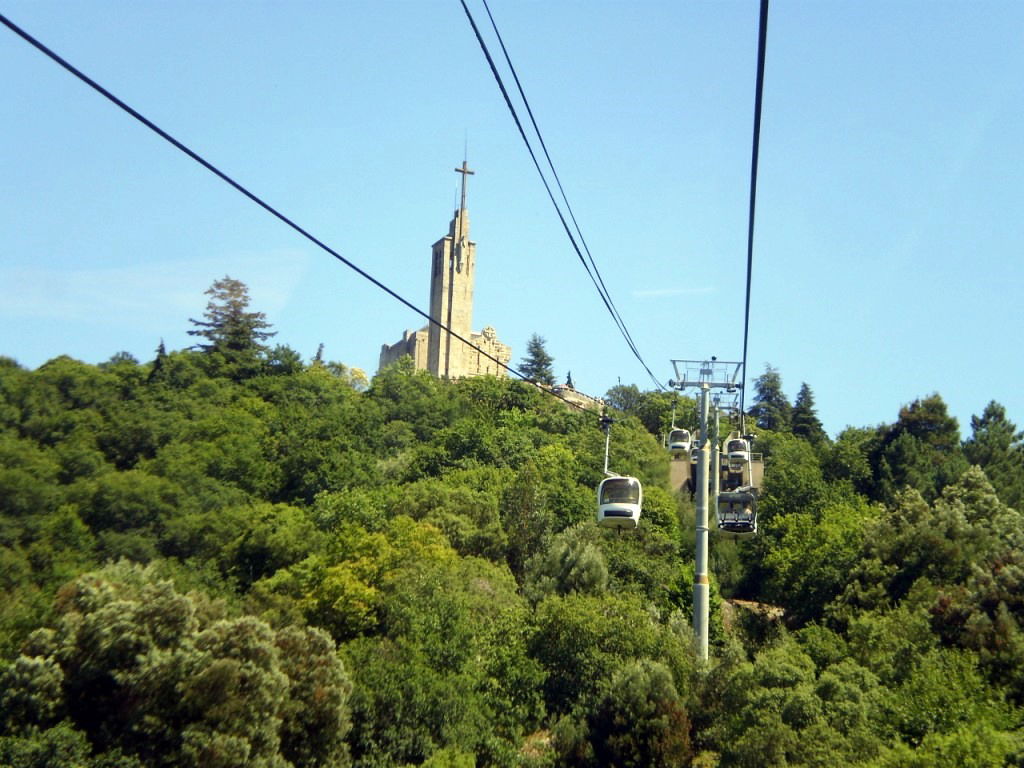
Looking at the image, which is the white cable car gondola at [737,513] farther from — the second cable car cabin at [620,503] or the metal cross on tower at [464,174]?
the metal cross on tower at [464,174]

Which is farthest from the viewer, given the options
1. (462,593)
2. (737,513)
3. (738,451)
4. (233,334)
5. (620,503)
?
(233,334)

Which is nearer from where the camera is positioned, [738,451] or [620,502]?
[620,502]

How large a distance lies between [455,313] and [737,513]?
113 m

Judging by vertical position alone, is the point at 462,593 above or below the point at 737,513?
below

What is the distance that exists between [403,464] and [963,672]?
43.9 metres

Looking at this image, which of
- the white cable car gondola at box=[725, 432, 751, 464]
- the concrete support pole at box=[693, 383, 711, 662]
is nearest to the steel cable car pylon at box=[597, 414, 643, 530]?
the concrete support pole at box=[693, 383, 711, 662]

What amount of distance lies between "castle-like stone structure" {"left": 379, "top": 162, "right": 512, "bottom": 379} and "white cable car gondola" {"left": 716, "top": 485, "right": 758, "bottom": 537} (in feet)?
355

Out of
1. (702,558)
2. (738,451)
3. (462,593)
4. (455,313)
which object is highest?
(455,313)

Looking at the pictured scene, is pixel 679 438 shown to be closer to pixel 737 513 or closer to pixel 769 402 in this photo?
pixel 737 513

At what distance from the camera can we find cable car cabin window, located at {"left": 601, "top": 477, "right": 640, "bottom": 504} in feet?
113

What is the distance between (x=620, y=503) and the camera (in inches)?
1359

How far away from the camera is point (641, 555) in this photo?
1905 inches

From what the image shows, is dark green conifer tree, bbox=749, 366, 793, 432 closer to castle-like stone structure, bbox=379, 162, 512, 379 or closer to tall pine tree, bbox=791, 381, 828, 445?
tall pine tree, bbox=791, 381, 828, 445

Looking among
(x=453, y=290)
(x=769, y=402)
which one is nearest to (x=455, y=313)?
(x=453, y=290)
